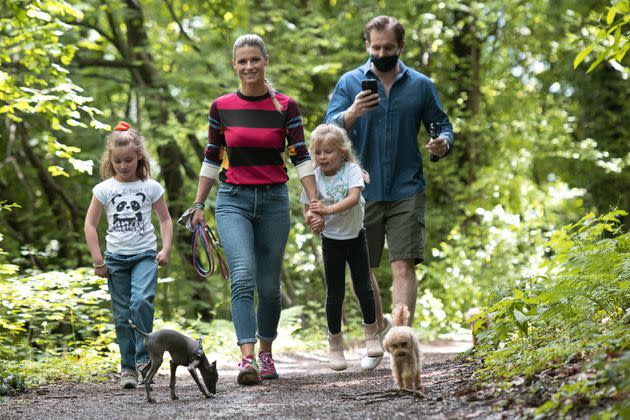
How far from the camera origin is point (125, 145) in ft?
18.9

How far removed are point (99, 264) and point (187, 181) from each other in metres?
8.54

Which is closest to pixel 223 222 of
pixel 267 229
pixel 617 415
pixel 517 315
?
pixel 267 229

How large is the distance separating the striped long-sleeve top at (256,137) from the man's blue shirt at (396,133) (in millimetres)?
544

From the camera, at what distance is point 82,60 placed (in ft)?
42.7

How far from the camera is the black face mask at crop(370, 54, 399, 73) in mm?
6180

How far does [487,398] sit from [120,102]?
41.2ft

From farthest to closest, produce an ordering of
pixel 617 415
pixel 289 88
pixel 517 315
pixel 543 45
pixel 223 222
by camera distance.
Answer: pixel 543 45 < pixel 289 88 < pixel 223 222 < pixel 517 315 < pixel 617 415

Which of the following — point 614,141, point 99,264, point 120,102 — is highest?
point 120,102

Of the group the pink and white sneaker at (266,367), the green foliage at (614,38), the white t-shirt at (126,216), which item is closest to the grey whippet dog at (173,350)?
the pink and white sneaker at (266,367)

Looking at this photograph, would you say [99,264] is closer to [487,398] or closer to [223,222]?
[223,222]

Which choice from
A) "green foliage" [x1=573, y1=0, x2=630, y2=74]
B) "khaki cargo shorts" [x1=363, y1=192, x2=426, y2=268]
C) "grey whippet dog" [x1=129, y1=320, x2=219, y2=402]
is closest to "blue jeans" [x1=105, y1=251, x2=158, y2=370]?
"grey whippet dog" [x1=129, y1=320, x2=219, y2=402]

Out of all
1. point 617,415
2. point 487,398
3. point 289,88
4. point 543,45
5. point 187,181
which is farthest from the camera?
point 543,45

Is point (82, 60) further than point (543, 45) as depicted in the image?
No

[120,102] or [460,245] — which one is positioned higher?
[120,102]
